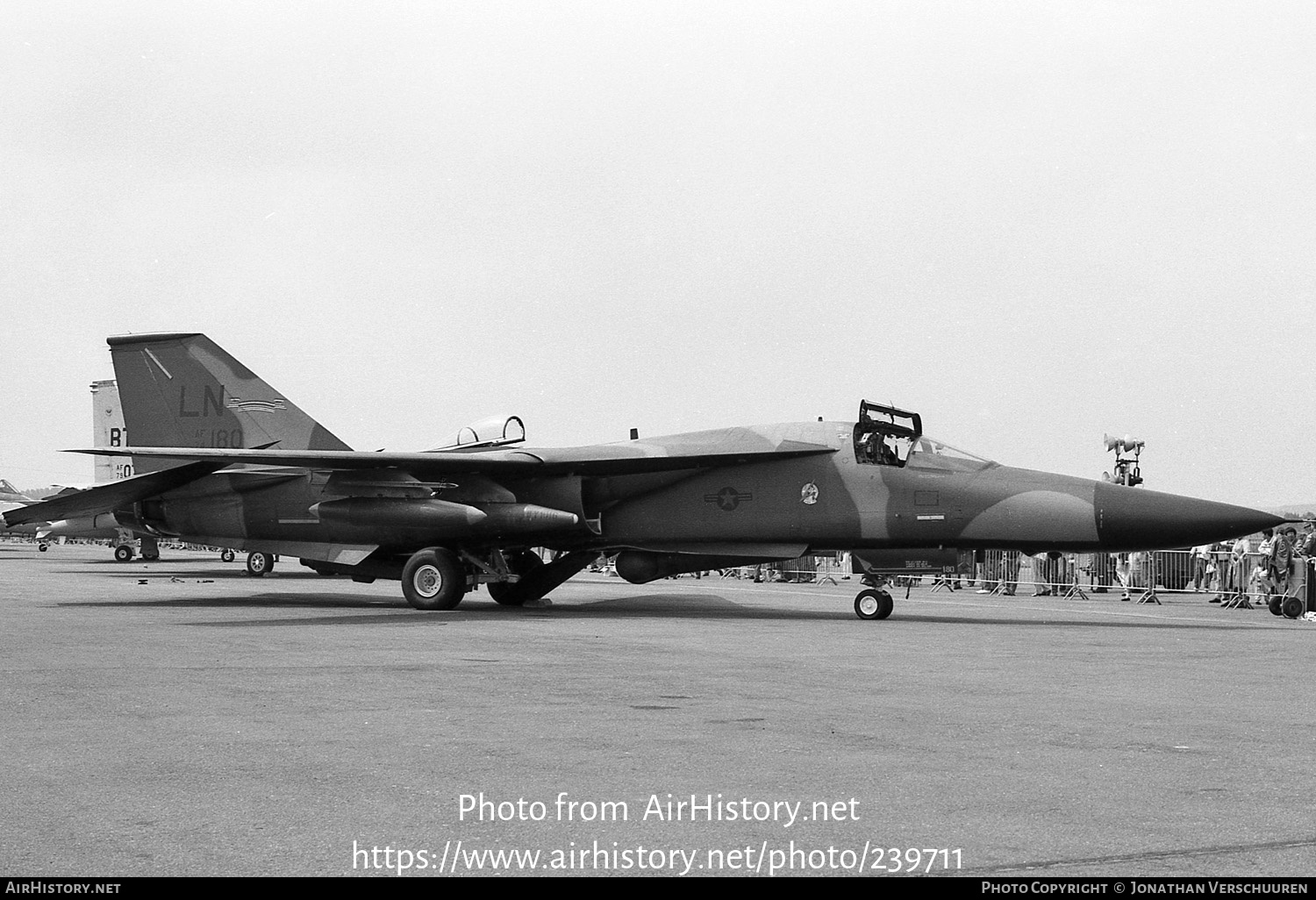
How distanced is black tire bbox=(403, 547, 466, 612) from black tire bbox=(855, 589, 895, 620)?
16.9ft

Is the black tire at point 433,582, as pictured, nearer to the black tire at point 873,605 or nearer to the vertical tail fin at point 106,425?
the black tire at point 873,605

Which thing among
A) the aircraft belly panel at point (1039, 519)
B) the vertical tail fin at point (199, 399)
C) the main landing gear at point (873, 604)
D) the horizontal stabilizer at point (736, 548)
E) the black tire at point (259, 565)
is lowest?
the black tire at point (259, 565)

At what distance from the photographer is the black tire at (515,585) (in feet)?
59.8

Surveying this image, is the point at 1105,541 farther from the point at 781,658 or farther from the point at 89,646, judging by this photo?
the point at 89,646

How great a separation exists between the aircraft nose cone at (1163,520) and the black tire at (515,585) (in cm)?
796

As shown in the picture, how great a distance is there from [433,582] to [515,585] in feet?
5.80

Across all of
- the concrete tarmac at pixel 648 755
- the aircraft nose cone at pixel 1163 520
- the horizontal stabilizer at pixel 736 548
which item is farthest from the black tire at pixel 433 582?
the aircraft nose cone at pixel 1163 520

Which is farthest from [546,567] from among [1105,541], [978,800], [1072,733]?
[978,800]

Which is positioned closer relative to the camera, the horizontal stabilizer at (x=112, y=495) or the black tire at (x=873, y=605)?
the black tire at (x=873, y=605)

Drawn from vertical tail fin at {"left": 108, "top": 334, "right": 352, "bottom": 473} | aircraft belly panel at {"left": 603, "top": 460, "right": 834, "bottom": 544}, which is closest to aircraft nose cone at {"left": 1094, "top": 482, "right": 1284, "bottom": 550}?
aircraft belly panel at {"left": 603, "top": 460, "right": 834, "bottom": 544}

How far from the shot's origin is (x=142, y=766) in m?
5.22

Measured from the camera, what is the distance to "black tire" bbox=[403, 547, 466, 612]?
16.5m

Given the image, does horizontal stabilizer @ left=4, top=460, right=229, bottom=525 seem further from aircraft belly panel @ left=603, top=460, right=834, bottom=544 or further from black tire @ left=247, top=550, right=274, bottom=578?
black tire @ left=247, top=550, right=274, bottom=578
